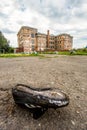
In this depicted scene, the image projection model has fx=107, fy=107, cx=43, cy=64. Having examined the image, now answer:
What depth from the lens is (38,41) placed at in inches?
1945

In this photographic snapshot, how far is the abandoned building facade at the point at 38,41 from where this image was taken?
45312mm

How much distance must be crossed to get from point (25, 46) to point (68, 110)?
1782 inches

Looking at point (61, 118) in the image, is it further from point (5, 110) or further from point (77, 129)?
point (5, 110)

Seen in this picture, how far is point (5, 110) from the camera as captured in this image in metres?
1.56

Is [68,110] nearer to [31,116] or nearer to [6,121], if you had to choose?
[31,116]

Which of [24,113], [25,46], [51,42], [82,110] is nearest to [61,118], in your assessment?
[82,110]

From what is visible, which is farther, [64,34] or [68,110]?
[64,34]

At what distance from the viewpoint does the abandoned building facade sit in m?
45.3

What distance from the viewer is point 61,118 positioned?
1.38m

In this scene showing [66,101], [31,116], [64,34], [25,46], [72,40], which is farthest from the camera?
[72,40]

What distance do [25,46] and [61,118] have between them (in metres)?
45.4

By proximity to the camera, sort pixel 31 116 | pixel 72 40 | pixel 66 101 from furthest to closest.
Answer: pixel 72 40 < pixel 31 116 < pixel 66 101

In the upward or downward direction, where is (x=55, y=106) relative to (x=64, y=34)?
downward

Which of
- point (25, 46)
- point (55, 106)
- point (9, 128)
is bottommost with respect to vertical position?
point (9, 128)
